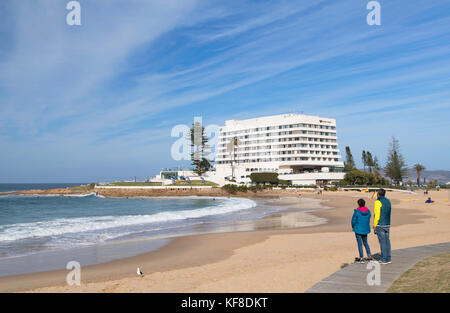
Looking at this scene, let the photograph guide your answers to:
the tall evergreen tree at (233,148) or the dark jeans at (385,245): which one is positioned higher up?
the tall evergreen tree at (233,148)

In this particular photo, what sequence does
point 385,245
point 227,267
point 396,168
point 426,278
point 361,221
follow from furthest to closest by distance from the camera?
1. point 396,168
2. point 227,267
3. point 361,221
4. point 385,245
5. point 426,278

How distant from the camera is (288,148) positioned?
107625 mm

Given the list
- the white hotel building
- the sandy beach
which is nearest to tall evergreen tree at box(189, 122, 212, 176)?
the white hotel building

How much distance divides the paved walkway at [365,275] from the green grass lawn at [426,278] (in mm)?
169

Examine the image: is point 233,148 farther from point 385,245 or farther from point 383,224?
point 385,245

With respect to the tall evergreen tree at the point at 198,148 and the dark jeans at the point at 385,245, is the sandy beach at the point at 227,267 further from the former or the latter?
the tall evergreen tree at the point at 198,148

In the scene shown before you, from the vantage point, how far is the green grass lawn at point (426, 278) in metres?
6.98

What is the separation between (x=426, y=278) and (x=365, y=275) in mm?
1225

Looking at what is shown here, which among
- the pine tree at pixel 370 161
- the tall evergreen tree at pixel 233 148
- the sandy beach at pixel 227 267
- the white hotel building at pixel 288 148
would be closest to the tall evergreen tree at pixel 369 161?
the pine tree at pixel 370 161

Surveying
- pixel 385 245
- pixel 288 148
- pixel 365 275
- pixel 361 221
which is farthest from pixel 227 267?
pixel 288 148

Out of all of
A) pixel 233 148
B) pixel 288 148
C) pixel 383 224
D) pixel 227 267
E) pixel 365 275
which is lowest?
pixel 227 267

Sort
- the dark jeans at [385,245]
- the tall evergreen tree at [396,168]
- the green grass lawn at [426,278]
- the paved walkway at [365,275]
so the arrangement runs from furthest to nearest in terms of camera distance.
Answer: the tall evergreen tree at [396,168]
the dark jeans at [385,245]
the paved walkway at [365,275]
the green grass lawn at [426,278]

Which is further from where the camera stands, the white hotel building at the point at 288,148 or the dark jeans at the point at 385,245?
the white hotel building at the point at 288,148
